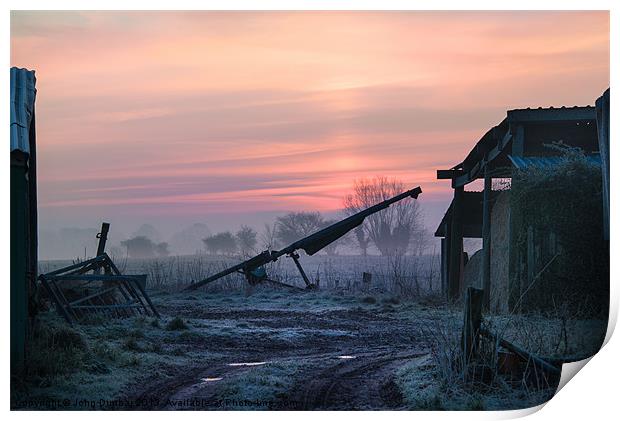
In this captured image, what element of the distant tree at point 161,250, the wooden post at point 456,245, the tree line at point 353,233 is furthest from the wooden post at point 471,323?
the distant tree at point 161,250

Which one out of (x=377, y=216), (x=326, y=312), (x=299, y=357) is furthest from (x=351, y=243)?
(x=299, y=357)

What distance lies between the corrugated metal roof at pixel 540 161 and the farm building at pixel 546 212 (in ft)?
0.06

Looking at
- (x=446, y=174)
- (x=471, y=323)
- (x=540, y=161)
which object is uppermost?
(x=446, y=174)

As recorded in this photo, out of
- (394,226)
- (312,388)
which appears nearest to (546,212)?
(312,388)

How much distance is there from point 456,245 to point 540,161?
574 cm

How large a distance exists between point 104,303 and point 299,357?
5789 mm

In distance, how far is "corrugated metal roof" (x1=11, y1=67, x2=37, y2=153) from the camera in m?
10.2

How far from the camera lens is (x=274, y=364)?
11.7m

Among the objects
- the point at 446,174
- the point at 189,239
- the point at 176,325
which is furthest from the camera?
the point at 189,239

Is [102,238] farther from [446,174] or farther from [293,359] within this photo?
[293,359]

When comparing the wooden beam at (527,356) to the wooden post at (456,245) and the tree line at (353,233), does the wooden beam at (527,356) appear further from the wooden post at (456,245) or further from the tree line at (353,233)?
the tree line at (353,233)

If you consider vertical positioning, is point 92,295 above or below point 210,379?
above

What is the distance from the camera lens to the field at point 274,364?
30.9 feet

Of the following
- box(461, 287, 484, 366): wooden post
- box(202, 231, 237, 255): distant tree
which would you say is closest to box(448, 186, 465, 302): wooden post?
box(461, 287, 484, 366): wooden post
